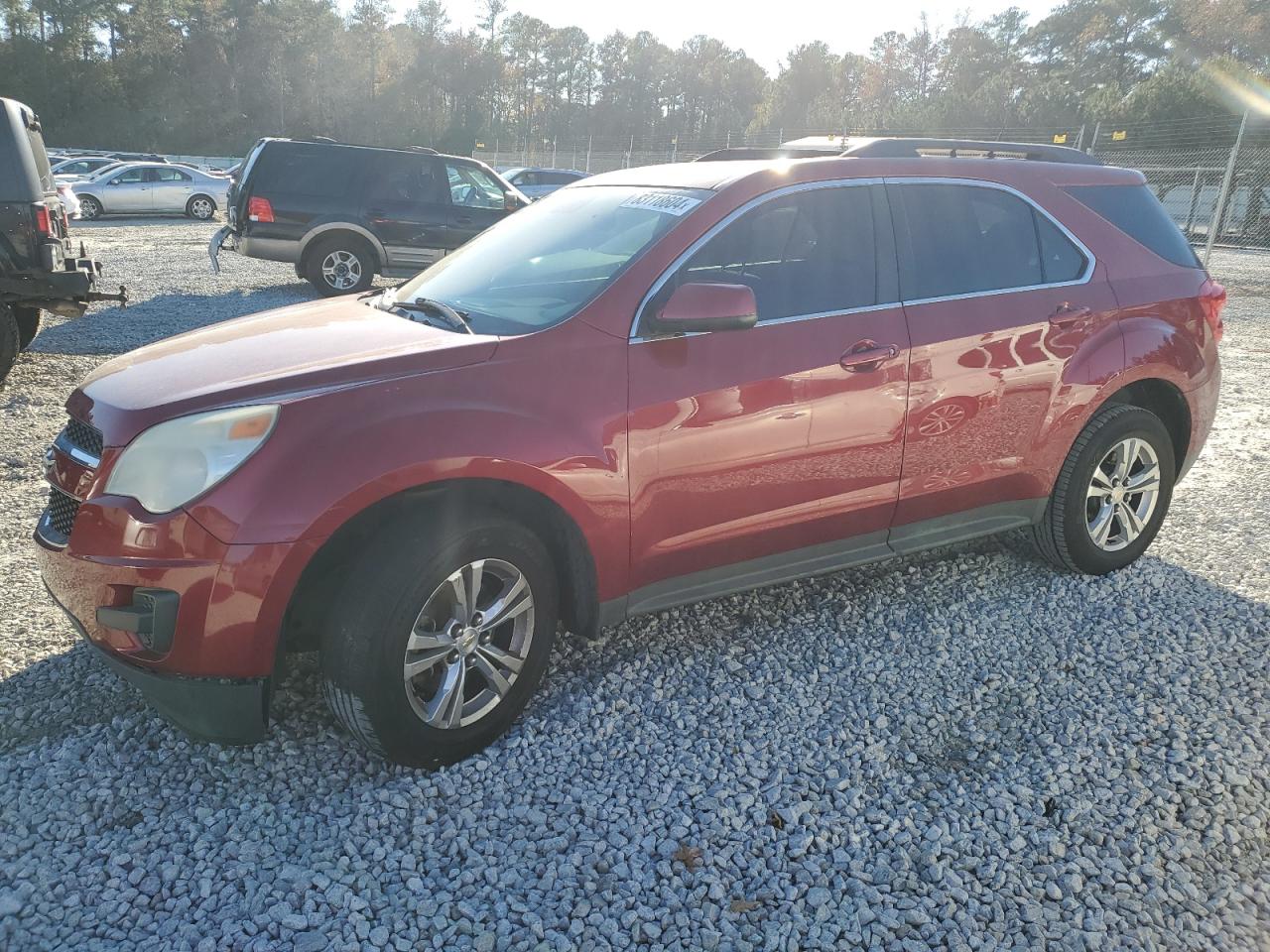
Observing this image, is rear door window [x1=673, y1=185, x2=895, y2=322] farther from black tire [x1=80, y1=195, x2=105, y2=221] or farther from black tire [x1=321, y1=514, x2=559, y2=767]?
black tire [x1=80, y1=195, x2=105, y2=221]

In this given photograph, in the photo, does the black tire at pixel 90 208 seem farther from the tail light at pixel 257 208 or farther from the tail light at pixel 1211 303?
the tail light at pixel 1211 303

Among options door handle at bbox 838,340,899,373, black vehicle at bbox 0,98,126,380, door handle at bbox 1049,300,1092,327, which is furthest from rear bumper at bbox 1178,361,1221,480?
black vehicle at bbox 0,98,126,380

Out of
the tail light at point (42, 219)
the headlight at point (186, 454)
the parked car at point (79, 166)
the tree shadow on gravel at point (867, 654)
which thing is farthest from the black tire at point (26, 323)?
the parked car at point (79, 166)

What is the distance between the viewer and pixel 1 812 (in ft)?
8.72

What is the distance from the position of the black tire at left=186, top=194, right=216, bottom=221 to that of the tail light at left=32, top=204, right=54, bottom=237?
64.7ft

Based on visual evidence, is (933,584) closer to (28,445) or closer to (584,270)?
(584,270)

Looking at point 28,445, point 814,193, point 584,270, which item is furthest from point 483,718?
point 28,445

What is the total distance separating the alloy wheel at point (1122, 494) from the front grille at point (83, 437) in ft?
12.7

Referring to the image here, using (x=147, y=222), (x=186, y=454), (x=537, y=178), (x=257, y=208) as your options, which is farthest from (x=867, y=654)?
(x=147, y=222)

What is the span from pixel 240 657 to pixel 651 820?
124cm

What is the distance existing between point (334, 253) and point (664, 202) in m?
9.25

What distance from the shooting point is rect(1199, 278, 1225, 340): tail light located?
172 inches

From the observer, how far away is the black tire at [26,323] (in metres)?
7.96

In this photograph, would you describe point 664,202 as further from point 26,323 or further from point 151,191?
point 151,191
